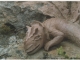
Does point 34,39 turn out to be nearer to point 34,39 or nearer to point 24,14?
point 34,39

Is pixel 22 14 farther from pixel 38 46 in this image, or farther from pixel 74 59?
pixel 74 59

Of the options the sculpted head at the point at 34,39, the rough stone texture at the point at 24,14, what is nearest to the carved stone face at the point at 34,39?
the sculpted head at the point at 34,39

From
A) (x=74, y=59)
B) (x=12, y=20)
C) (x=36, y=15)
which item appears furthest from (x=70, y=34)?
(x=12, y=20)

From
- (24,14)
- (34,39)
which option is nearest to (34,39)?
(34,39)

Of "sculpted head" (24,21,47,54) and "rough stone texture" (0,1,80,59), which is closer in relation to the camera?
"sculpted head" (24,21,47,54)

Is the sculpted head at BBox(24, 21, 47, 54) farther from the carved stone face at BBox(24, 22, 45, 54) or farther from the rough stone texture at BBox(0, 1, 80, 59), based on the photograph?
the rough stone texture at BBox(0, 1, 80, 59)

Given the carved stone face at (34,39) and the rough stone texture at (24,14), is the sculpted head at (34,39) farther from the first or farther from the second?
the rough stone texture at (24,14)

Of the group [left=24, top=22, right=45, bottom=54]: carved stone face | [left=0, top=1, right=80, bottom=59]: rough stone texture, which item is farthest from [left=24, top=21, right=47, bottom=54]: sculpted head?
[left=0, top=1, right=80, bottom=59]: rough stone texture

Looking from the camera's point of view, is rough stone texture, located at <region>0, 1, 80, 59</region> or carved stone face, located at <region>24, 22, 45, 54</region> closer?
carved stone face, located at <region>24, 22, 45, 54</region>
